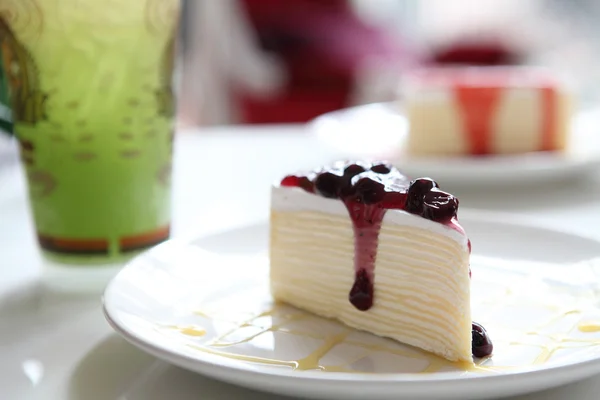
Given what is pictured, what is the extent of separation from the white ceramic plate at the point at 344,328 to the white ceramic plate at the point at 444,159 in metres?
0.32

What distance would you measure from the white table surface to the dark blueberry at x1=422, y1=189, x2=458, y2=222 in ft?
0.55

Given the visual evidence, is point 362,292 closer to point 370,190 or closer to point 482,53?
point 370,190

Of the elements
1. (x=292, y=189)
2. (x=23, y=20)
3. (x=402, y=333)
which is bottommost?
(x=402, y=333)

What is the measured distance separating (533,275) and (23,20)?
58 centimetres

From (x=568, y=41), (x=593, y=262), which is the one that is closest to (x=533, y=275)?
(x=593, y=262)

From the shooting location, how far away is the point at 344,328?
0.75 m

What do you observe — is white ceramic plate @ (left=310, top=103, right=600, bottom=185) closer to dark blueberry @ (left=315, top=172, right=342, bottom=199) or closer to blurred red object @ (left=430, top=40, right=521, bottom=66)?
dark blueberry @ (left=315, top=172, right=342, bottom=199)

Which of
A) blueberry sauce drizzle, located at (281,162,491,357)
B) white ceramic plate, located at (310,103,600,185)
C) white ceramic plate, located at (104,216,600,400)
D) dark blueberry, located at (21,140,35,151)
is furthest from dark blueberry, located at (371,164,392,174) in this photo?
white ceramic plate, located at (310,103,600,185)

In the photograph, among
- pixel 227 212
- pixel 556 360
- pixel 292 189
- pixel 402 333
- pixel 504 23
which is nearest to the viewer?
pixel 556 360

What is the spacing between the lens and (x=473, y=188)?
52.6 inches

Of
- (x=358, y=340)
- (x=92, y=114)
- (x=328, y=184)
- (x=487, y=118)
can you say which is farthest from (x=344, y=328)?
(x=487, y=118)

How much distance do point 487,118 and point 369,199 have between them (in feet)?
3.02

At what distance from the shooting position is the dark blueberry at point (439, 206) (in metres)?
0.70

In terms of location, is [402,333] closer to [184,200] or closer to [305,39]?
[184,200]
